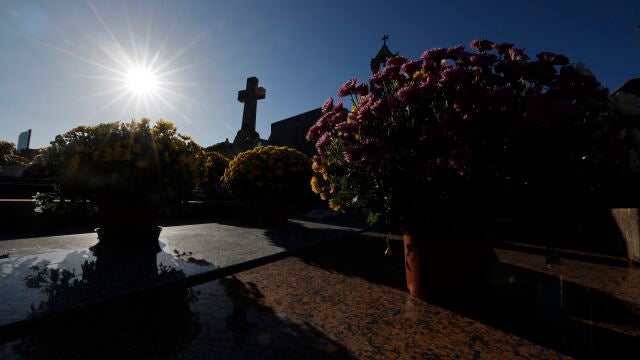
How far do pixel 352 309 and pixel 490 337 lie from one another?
784 millimetres

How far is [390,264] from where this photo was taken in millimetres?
3279

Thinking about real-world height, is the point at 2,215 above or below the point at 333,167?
below

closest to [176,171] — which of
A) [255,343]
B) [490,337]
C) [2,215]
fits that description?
[255,343]

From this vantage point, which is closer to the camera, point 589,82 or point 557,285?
point 589,82

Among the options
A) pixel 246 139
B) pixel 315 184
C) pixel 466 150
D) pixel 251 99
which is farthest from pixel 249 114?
pixel 466 150

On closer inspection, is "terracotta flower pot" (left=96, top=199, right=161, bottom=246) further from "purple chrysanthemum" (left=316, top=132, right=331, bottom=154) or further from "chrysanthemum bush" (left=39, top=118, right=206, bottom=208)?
"purple chrysanthemum" (left=316, top=132, right=331, bottom=154)

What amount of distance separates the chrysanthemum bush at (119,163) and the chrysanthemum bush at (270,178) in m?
2.13

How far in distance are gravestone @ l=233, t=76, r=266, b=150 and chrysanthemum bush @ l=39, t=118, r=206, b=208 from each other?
1179cm

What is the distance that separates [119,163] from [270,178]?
270 centimetres

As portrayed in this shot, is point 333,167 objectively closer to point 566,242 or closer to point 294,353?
point 294,353

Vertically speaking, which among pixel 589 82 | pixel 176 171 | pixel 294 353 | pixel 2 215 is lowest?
pixel 294 353

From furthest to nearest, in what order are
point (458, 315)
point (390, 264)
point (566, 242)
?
point (566, 242) → point (390, 264) → point (458, 315)

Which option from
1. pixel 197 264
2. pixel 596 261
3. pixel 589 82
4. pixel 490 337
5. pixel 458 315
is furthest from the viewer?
pixel 596 261

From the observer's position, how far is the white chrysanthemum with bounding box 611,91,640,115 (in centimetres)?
172
